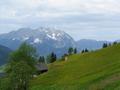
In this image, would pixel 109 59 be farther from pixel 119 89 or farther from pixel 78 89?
pixel 119 89

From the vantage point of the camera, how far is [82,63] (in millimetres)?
144875

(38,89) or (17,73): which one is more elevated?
(17,73)

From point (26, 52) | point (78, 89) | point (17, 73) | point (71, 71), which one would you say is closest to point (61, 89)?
point (78, 89)

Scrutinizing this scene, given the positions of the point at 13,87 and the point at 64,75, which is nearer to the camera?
the point at 13,87

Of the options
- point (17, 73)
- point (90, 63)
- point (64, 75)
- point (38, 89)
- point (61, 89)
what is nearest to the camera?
point (17, 73)

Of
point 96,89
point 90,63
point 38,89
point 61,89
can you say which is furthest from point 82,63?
point 96,89

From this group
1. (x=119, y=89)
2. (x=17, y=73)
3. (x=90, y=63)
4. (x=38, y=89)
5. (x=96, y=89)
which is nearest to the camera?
(x=119, y=89)

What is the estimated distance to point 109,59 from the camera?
137 m

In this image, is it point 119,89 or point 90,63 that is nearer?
point 119,89

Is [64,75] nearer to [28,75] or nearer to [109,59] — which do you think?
[109,59]

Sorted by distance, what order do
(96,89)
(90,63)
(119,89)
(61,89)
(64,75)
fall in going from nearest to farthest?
1. (119,89)
2. (96,89)
3. (61,89)
4. (64,75)
5. (90,63)

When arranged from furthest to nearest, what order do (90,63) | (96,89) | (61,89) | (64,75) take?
1. (90,63)
2. (64,75)
3. (61,89)
4. (96,89)

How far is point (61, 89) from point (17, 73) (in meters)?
→ 15.2

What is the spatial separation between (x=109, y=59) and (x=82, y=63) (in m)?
11.8
